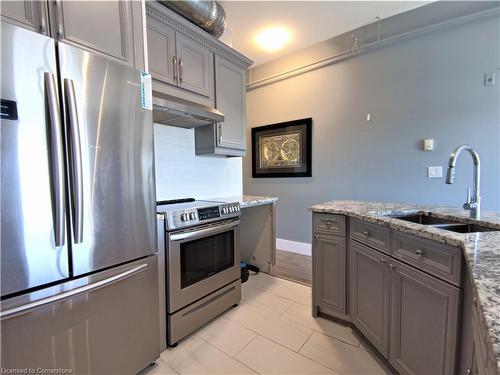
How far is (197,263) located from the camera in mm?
1792

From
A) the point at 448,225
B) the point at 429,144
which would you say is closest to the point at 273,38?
the point at 429,144

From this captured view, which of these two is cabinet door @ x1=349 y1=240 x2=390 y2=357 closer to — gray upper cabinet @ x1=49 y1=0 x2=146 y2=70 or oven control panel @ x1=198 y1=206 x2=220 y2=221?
oven control panel @ x1=198 y1=206 x2=220 y2=221

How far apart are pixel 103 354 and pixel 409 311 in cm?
156

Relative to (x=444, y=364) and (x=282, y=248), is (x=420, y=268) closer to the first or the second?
(x=444, y=364)

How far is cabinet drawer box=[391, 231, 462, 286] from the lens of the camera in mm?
984

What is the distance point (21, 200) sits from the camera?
0.95 meters

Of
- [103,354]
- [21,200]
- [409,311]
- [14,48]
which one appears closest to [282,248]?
[409,311]

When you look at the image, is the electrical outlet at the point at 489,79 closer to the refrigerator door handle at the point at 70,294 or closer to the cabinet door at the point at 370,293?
the cabinet door at the point at 370,293

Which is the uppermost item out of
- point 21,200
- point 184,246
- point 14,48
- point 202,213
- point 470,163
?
point 14,48

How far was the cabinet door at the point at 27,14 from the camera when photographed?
1.00 metres

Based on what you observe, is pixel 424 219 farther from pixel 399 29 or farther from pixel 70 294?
pixel 399 29

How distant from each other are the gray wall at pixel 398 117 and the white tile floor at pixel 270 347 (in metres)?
1.68

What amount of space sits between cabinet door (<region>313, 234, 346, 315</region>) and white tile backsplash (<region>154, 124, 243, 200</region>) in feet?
4.49

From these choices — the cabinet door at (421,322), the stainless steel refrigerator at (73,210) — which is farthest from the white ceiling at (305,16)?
the cabinet door at (421,322)
